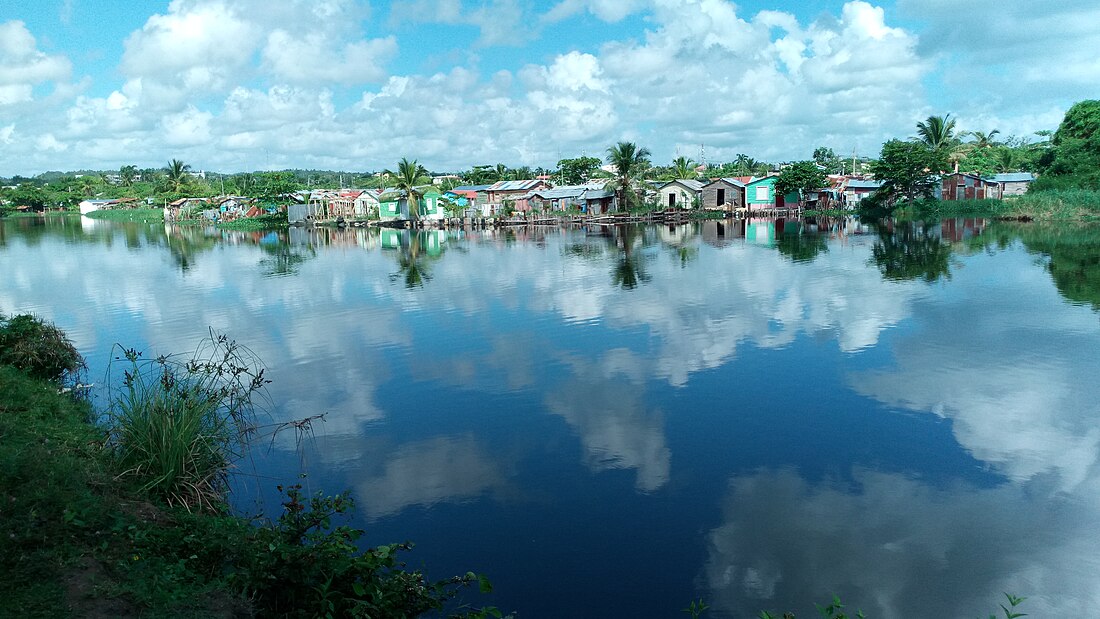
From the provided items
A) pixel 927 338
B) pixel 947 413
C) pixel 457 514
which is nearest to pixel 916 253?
pixel 927 338

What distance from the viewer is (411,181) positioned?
64188 mm

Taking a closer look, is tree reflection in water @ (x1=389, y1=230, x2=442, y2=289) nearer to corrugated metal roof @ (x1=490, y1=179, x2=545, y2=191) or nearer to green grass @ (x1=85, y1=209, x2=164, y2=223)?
corrugated metal roof @ (x1=490, y1=179, x2=545, y2=191)

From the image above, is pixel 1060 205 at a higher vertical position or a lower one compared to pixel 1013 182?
lower

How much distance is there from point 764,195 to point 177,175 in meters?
74.5

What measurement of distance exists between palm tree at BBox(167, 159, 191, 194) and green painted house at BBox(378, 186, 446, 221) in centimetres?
3958

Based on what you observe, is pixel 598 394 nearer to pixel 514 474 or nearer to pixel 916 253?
pixel 514 474

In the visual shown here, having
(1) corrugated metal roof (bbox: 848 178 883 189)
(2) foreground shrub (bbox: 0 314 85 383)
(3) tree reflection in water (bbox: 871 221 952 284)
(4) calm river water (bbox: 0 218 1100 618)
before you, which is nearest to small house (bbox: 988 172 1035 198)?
(1) corrugated metal roof (bbox: 848 178 883 189)

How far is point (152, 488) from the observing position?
24.2 ft

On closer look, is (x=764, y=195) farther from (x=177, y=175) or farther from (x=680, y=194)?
(x=177, y=175)

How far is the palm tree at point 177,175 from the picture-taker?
93.9 meters

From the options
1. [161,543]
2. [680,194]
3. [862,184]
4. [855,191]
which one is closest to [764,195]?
[680,194]

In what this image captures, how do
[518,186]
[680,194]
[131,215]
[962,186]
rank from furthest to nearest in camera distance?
1. [131,215]
2. [518,186]
3. [680,194]
4. [962,186]

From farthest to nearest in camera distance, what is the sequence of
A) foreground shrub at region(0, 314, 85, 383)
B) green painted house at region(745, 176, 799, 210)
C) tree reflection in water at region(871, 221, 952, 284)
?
green painted house at region(745, 176, 799, 210), tree reflection in water at region(871, 221, 952, 284), foreground shrub at region(0, 314, 85, 383)

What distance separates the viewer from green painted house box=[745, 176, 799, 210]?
221ft
